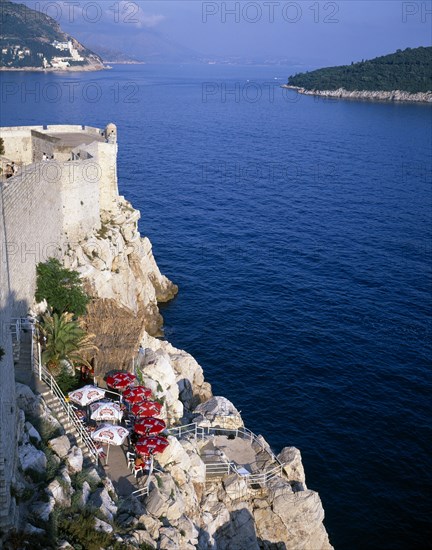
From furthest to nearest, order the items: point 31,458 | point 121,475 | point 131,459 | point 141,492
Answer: point 131,459 < point 121,475 < point 141,492 < point 31,458

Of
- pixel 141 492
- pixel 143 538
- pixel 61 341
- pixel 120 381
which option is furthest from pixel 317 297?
pixel 143 538

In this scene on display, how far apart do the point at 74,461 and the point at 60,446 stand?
2.35ft

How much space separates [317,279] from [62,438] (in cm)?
3837

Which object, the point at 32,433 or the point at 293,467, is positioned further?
the point at 293,467

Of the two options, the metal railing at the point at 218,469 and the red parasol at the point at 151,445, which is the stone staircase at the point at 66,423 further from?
the metal railing at the point at 218,469

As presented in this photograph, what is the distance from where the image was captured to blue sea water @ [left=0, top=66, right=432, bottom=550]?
34031mm

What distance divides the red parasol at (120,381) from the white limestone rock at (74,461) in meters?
7.07

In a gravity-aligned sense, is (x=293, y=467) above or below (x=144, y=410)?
below

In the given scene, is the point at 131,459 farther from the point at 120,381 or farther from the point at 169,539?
the point at 120,381

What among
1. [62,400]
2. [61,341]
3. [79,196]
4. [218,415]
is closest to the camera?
[62,400]

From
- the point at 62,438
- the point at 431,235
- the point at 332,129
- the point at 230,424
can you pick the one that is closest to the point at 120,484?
the point at 62,438

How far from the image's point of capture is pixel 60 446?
20438 millimetres

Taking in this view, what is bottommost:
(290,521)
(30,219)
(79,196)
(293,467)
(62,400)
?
(290,521)

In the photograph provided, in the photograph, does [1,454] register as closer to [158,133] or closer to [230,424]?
[230,424]
